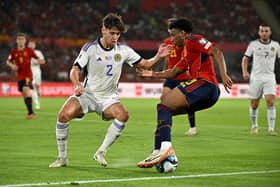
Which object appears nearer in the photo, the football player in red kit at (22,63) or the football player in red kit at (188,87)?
the football player in red kit at (188,87)

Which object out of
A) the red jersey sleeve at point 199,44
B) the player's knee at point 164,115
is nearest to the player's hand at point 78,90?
the player's knee at point 164,115

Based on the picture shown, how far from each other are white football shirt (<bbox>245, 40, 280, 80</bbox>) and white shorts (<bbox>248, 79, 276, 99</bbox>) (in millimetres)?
112

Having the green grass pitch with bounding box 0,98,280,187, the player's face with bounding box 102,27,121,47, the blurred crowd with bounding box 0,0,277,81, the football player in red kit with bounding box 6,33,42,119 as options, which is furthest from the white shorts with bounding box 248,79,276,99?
the blurred crowd with bounding box 0,0,277,81

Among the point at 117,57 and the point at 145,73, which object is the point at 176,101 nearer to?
the point at 145,73

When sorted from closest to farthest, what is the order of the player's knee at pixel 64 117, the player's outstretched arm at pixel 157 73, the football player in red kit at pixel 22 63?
the player's outstretched arm at pixel 157 73
the player's knee at pixel 64 117
the football player in red kit at pixel 22 63

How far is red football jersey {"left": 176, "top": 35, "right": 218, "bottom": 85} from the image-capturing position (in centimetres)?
855

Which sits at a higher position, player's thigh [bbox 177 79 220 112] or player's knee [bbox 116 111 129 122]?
player's thigh [bbox 177 79 220 112]

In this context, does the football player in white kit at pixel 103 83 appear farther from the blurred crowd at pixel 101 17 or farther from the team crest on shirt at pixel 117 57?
the blurred crowd at pixel 101 17

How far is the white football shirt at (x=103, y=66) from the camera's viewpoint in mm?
8844

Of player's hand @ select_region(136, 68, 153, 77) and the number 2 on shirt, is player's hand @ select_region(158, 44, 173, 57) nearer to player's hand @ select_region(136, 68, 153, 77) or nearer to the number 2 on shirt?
player's hand @ select_region(136, 68, 153, 77)

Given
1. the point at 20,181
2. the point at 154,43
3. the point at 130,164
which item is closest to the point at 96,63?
the point at 130,164

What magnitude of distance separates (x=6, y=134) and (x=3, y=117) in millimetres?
5479

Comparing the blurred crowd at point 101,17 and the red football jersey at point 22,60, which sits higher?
the blurred crowd at point 101,17

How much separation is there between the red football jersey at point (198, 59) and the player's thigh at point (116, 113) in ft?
3.11
